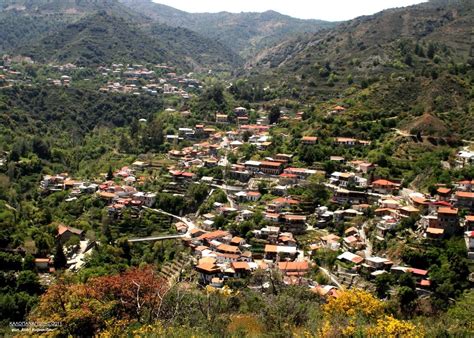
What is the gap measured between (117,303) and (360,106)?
109ft

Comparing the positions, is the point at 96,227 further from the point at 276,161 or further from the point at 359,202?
the point at 359,202

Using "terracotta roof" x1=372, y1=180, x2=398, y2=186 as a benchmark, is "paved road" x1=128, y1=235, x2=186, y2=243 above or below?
below

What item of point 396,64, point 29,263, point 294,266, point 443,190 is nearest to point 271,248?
point 294,266

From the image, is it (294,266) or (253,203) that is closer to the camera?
(294,266)

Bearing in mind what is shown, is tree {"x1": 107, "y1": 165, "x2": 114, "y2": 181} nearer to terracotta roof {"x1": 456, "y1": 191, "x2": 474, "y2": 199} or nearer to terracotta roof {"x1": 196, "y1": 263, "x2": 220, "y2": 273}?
terracotta roof {"x1": 196, "y1": 263, "x2": 220, "y2": 273}

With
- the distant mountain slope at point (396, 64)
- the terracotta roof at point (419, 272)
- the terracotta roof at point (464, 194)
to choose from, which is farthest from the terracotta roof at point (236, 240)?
the distant mountain slope at point (396, 64)

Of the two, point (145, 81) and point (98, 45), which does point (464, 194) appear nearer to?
point (145, 81)

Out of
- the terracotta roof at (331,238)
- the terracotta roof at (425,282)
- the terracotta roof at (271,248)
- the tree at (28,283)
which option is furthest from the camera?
the terracotta roof at (331,238)

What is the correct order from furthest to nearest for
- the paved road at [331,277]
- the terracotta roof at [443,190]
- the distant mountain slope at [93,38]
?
1. the distant mountain slope at [93,38]
2. the terracotta roof at [443,190]
3. the paved road at [331,277]

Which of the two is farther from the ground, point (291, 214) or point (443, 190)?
point (443, 190)

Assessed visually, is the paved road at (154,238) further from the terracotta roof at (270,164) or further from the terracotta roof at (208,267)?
the terracotta roof at (270,164)

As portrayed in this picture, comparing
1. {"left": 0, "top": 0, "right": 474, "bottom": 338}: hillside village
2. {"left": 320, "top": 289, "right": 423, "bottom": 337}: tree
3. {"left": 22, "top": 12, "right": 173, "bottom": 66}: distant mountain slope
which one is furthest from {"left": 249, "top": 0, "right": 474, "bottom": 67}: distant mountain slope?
{"left": 320, "top": 289, "right": 423, "bottom": 337}: tree

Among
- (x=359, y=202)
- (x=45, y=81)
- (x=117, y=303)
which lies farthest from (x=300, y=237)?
(x=45, y=81)

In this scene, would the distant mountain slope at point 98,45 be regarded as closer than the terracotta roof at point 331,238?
No
